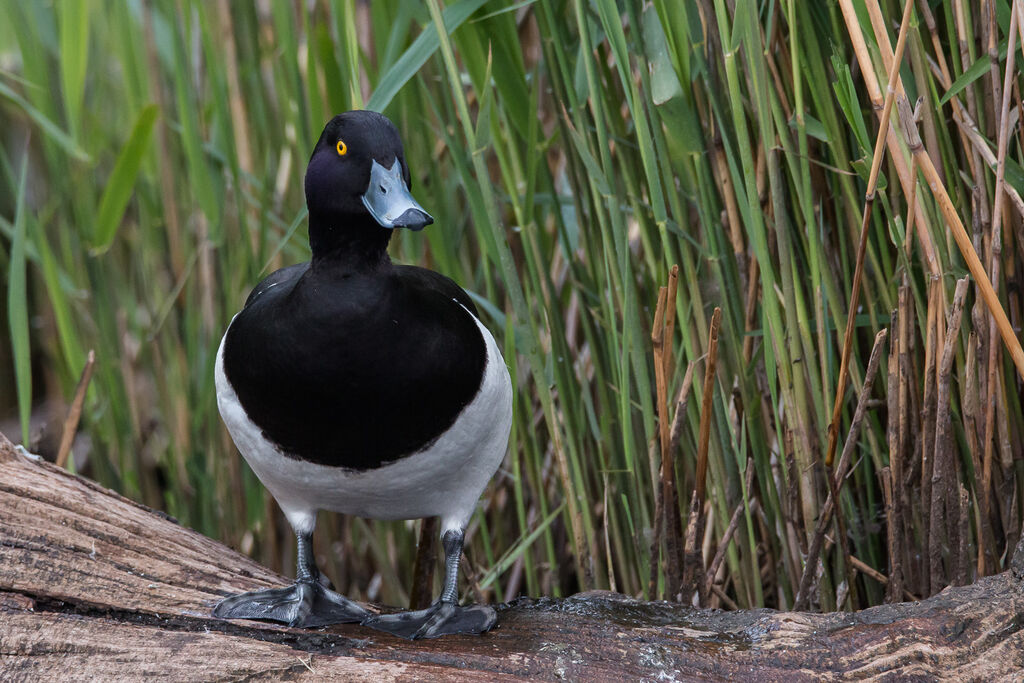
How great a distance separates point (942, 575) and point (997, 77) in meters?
0.73

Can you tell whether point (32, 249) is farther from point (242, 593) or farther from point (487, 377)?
point (487, 377)

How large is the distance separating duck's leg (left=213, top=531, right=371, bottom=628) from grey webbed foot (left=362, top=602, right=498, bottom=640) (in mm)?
48

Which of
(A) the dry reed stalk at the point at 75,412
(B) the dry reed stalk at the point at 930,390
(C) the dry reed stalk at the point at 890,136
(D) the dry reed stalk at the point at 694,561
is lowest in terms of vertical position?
(D) the dry reed stalk at the point at 694,561

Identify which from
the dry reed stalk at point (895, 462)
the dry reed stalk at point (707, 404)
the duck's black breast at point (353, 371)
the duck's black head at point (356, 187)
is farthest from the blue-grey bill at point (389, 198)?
the dry reed stalk at point (895, 462)

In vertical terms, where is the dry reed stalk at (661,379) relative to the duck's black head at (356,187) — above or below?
below

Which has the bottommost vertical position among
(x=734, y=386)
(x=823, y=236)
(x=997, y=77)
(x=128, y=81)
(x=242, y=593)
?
(x=242, y=593)

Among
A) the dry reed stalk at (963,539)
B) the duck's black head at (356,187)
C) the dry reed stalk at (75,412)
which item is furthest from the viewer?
the dry reed stalk at (75,412)

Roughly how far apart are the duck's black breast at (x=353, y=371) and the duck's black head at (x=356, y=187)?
5 cm

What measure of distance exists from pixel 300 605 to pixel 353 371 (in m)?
0.38

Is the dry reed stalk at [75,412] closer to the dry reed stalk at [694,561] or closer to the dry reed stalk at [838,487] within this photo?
the dry reed stalk at [694,561]

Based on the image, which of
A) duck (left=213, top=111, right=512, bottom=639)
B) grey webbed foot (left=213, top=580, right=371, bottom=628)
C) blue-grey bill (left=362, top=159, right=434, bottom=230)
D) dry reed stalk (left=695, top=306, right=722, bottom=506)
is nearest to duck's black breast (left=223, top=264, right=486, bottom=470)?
duck (left=213, top=111, right=512, bottom=639)

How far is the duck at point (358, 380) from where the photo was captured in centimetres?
143

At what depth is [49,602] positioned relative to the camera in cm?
137

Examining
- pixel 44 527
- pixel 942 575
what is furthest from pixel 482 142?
pixel 942 575
